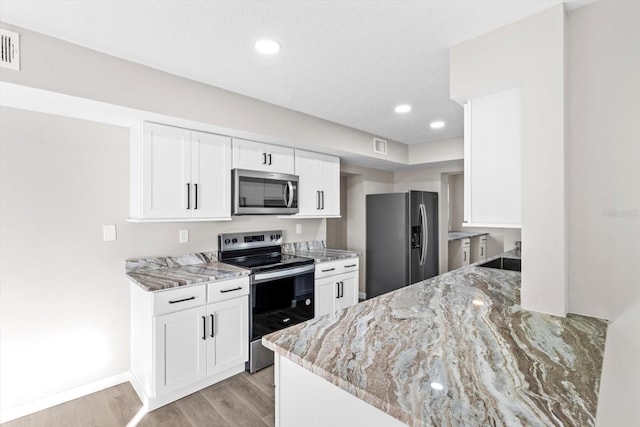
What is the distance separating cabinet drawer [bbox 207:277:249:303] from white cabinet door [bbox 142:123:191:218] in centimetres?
66

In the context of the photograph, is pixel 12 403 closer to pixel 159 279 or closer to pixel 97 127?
pixel 159 279

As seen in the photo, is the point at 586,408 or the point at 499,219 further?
the point at 499,219

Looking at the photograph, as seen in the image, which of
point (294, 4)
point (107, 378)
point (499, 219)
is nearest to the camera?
point (294, 4)

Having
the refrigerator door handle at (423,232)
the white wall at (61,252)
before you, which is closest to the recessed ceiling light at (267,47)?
the white wall at (61,252)

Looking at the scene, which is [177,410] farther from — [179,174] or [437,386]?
[437,386]

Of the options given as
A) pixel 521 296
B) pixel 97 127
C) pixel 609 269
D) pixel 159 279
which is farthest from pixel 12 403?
pixel 609 269

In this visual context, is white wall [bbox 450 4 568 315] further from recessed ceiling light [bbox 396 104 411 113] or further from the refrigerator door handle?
the refrigerator door handle

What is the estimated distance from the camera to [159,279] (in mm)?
2383

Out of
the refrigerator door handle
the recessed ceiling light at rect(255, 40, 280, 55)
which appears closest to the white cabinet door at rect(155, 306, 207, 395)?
the recessed ceiling light at rect(255, 40, 280, 55)

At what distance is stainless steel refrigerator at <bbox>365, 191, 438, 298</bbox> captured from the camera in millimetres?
4441

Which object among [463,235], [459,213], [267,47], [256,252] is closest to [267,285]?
[256,252]

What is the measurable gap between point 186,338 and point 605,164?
2.77 m

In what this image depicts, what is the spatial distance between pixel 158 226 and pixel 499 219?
265cm

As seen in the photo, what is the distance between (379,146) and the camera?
4168mm
